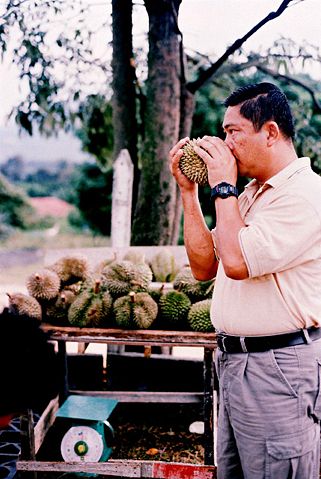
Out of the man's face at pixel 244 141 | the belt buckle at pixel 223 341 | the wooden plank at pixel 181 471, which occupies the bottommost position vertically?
the wooden plank at pixel 181 471

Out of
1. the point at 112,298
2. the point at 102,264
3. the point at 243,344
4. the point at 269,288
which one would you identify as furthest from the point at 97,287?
the point at 269,288

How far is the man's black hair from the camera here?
6.27ft

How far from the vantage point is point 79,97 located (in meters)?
6.19

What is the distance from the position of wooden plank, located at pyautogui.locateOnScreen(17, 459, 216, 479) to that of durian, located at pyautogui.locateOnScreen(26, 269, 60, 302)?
0.97 metres

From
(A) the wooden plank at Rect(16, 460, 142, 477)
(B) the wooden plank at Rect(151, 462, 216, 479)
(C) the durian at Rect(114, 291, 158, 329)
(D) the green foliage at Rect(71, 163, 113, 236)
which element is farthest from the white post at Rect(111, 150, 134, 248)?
(D) the green foliage at Rect(71, 163, 113, 236)

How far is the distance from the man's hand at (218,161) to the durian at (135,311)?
1326 mm

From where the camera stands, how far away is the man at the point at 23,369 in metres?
1.55

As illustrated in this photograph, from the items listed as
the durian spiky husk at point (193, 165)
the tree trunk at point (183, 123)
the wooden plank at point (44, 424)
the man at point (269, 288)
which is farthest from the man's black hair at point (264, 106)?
the tree trunk at point (183, 123)

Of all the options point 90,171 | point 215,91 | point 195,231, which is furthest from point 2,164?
point 195,231

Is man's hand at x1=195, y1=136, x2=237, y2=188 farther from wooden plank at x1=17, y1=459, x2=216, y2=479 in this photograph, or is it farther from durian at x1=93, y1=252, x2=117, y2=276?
durian at x1=93, y1=252, x2=117, y2=276

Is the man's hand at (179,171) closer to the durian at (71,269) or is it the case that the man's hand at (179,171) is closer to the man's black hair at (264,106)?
the man's black hair at (264,106)

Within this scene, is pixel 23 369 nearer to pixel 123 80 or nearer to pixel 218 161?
pixel 218 161

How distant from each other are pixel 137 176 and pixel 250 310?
4108 millimetres

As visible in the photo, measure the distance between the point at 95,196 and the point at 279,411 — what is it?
367 inches
